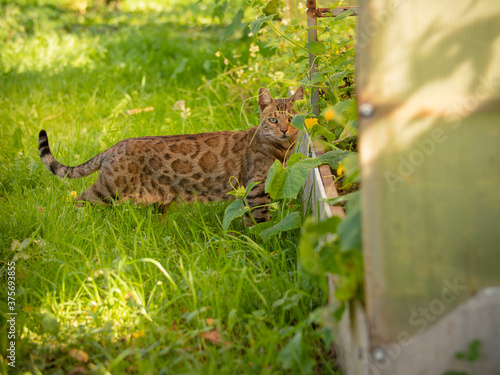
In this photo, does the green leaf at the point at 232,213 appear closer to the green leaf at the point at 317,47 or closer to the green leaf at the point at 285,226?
the green leaf at the point at 285,226

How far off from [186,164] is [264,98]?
2.92ft

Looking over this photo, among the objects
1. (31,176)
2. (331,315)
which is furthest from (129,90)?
(331,315)

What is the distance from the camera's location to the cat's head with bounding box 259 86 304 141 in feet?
14.7

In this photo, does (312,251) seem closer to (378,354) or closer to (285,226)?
(378,354)

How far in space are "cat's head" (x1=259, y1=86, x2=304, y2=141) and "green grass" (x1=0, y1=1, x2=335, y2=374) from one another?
276 mm

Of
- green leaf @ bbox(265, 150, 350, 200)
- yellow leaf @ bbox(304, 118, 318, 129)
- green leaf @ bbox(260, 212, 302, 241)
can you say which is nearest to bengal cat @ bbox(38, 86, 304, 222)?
yellow leaf @ bbox(304, 118, 318, 129)

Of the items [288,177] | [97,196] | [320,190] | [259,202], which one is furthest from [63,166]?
[320,190]

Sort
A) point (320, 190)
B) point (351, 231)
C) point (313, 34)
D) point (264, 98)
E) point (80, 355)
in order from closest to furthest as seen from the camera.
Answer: point (351, 231), point (80, 355), point (320, 190), point (313, 34), point (264, 98)

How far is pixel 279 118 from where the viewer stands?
452 cm

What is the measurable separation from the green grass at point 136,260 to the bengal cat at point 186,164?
0.16 metres

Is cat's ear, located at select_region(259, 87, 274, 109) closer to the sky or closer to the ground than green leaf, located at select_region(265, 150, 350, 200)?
closer to the sky

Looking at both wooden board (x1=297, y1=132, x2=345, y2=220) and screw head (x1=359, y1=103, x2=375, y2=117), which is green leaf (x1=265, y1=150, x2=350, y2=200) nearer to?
wooden board (x1=297, y1=132, x2=345, y2=220)

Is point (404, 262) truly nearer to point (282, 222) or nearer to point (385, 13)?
point (385, 13)

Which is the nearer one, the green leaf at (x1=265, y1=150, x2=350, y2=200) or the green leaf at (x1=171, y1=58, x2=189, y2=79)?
the green leaf at (x1=265, y1=150, x2=350, y2=200)
